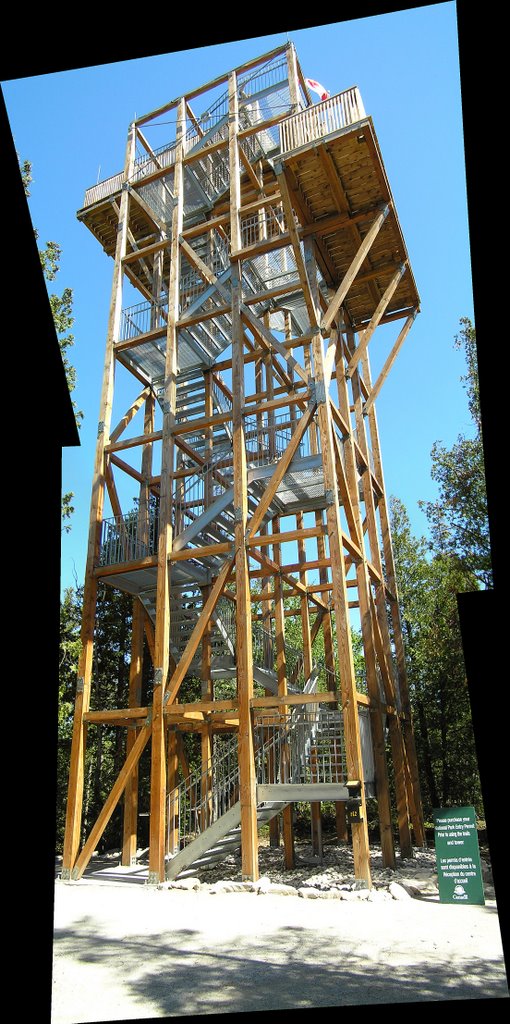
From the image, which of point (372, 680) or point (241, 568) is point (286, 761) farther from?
point (241, 568)

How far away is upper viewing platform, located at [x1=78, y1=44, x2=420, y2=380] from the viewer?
15.9 meters

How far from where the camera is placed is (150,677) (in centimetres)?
2627

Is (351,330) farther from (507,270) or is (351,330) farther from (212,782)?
(507,270)

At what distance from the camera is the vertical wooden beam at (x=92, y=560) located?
1608 cm

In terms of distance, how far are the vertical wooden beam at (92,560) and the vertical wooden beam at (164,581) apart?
6.26 feet

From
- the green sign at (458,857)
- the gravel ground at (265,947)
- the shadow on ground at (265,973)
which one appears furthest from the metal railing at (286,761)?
the shadow on ground at (265,973)

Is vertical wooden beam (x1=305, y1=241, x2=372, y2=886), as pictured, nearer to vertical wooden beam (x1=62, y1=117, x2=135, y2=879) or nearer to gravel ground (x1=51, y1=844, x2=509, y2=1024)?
gravel ground (x1=51, y1=844, x2=509, y2=1024)

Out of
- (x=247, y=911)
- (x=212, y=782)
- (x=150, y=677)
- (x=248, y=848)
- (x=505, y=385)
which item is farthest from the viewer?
(x=150, y=677)

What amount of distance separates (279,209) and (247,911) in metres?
→ 19.5

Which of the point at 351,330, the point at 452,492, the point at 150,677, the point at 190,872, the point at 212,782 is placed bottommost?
the point at 190,872

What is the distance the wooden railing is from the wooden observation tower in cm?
5

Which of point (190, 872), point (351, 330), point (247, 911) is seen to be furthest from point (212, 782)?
point (351, 330)

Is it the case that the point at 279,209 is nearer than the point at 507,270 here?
No

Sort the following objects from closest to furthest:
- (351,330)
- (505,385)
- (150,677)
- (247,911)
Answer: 1. (505,385)
2. (247,911)
3. (351,330)
4. (150,677)
